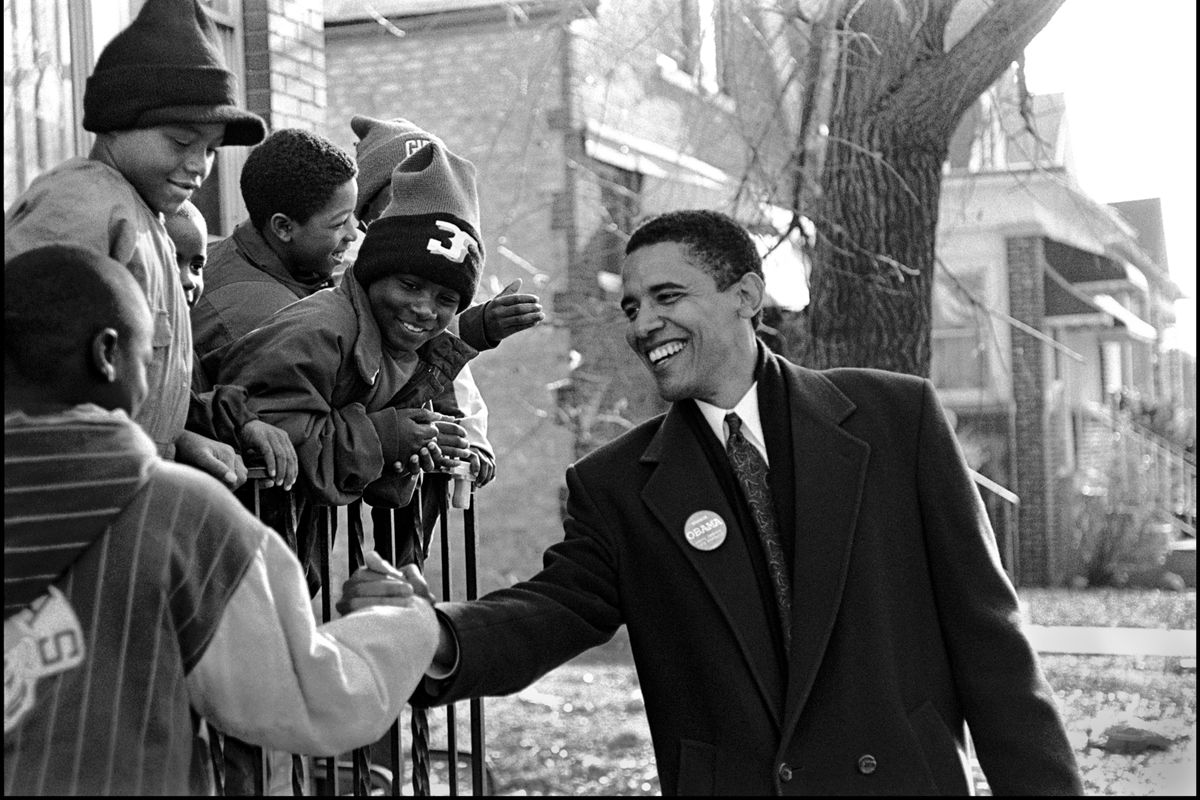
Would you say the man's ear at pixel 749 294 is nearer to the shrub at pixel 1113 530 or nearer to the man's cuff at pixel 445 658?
the man's cuff at pixel 445 658

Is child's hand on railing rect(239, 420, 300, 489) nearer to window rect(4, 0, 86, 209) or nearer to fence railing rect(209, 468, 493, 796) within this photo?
fence railing rect(209, 468, 493, 796)

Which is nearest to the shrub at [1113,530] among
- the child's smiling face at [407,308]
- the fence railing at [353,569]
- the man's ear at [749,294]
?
the fence railing at [353,569]

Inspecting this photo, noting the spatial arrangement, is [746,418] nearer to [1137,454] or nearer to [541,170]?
[541,170]

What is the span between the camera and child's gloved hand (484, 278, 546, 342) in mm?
4297

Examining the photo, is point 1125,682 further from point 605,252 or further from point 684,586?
point 684,586

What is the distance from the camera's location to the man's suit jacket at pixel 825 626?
3570 mm

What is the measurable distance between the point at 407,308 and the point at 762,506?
1.02 meters

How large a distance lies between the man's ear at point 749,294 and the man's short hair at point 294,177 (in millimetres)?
1159

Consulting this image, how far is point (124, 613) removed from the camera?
103 inches

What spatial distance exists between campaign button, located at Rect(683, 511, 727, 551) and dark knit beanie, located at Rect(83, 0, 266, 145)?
136 cm

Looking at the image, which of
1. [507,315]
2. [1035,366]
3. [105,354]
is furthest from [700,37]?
[1035,366]

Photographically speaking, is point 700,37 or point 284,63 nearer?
point 284,63

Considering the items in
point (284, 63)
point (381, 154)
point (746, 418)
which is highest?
point (284, 63)

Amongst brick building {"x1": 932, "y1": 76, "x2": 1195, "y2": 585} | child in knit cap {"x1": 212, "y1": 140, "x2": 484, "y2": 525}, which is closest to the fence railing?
child in knit cap {"x1": 212, "y1": 140, "x2": 484, "y2": 525}
